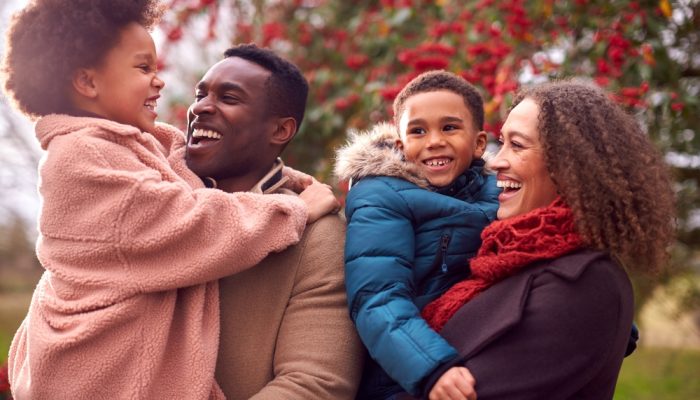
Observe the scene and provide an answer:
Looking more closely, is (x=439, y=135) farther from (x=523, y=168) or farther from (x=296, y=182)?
(x=296, y=182)

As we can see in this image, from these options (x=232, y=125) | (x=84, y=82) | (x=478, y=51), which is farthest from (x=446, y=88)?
(x=478, y=51)

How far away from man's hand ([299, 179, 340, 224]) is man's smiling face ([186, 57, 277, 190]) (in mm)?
176

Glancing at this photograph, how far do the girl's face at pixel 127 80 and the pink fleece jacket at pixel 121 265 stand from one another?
0.12m

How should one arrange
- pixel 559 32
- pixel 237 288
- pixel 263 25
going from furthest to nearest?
pixel 263 25 → pixel 559 32 → pixel 237 288

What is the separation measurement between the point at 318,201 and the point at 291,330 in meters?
0.42

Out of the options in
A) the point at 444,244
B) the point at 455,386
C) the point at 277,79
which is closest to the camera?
the point at 455,386

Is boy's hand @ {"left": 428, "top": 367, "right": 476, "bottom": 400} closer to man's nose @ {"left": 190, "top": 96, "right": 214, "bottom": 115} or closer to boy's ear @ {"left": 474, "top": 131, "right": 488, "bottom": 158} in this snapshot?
boy's ear @ {"left": 474, "top": 131, "right": 488, "bottom": 158}

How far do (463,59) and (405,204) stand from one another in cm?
250

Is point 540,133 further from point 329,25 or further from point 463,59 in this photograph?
point 329,25

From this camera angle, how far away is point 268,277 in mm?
2467

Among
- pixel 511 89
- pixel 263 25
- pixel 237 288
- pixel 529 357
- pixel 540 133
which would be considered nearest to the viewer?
pixel 529 357

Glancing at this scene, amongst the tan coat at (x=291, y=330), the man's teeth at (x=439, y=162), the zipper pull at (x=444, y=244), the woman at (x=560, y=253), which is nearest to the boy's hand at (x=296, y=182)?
the tan coat at (x=291, y=330)

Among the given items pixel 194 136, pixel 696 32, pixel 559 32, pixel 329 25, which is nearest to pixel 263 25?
pixel 329 25

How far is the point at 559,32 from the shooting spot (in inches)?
187
